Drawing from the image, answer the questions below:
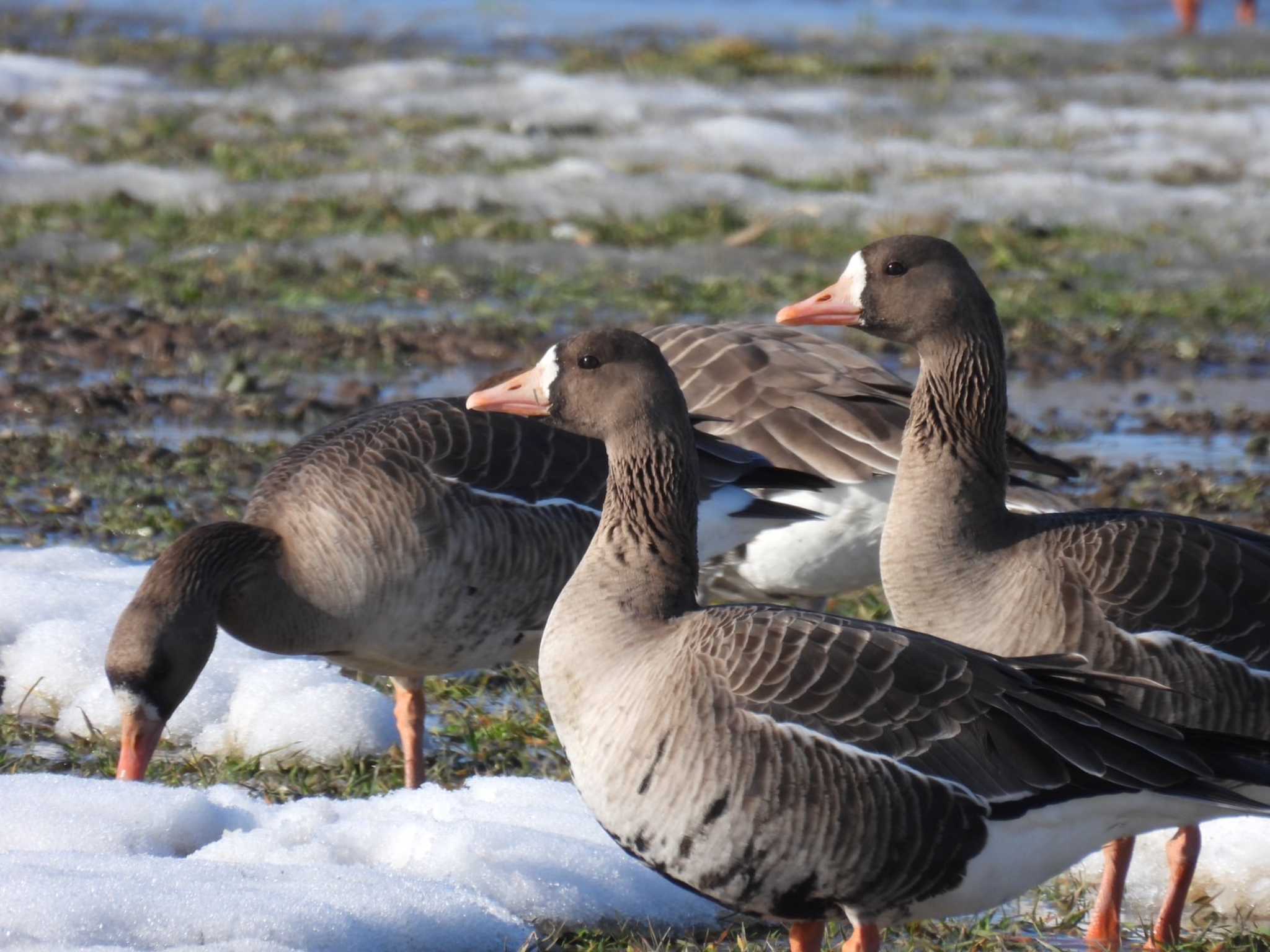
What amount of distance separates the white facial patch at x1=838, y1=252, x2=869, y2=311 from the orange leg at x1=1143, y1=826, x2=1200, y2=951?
1783 mm

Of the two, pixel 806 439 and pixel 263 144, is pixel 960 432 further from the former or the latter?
pixel 263 144

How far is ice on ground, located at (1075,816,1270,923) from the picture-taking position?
534cm

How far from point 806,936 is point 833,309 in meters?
2.00

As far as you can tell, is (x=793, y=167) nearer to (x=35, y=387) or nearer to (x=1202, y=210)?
(x=1202, y=210)

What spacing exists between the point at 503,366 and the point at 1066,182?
23.2ft

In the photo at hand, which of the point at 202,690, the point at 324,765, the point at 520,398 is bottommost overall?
the point at 324,765

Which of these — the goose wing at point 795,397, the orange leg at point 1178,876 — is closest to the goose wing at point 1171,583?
the orange leg at point 1178,876

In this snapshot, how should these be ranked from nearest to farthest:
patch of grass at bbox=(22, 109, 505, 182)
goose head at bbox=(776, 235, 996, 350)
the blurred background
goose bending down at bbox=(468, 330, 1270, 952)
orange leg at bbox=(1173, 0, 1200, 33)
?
1. goose bending down at bbox=(468, 330, 1270, 952)
2. goose head at bbox=(776, 235, 996, 350)
3. the blurred background
4. patch of grass at bbox=(22, 109, 505, 182)
5. orange leg at bbox=(1173, 0, 1200, 33)

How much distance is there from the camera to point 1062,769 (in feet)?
14.2

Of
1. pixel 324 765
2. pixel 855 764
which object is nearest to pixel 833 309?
pixel 855 764

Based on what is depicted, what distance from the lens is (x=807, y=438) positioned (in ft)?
23.5

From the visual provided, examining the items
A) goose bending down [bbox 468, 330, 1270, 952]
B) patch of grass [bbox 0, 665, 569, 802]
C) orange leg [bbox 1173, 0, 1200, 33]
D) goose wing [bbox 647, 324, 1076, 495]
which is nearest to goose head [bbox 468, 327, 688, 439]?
goose bending down [bbox 468, 330, 1270, 952]

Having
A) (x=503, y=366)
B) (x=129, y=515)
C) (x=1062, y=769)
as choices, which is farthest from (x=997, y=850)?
(x=503, y=366)

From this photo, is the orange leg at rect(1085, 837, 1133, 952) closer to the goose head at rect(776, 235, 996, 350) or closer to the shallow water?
the goose head at rect(776, 235, 996, 350)
